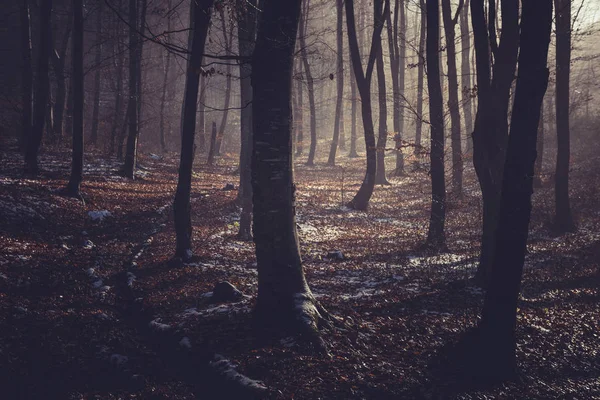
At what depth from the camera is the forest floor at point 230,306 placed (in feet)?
16.7

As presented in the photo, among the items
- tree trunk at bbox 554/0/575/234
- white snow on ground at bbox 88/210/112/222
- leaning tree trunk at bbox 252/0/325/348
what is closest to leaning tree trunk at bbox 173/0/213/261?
leaning tree trunk at bbox 252/0/325/348

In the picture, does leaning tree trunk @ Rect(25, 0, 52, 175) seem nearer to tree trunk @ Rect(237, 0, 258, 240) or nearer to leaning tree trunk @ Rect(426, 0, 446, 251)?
tree trunk @ Rect(237, 0, 258, 240)

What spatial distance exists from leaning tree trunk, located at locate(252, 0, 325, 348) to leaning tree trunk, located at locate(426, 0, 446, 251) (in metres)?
7.04

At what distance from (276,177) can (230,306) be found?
228 centimetres

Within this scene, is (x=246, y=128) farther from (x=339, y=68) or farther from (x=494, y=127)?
(x=339, y=68)

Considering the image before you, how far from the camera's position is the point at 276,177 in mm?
5945

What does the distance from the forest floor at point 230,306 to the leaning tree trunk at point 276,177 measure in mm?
504

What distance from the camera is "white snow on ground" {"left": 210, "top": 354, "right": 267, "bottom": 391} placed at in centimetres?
481

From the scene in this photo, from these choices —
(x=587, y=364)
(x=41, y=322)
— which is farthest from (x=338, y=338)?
(x=41, y=322)

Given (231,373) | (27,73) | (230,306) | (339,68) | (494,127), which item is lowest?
(231,373)

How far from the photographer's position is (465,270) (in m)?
10.3

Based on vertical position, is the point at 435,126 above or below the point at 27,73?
below

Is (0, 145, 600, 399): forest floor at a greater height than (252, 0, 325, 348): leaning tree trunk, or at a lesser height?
lesser

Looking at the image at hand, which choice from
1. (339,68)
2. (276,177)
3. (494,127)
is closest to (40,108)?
(276,177)
